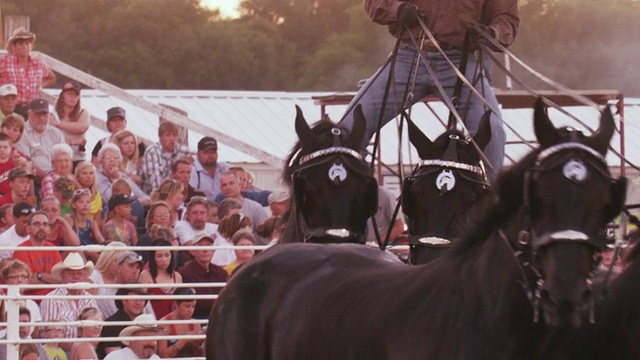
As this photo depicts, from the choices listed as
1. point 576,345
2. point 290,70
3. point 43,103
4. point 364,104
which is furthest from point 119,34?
point 576,345

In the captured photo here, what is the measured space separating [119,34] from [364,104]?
39439 mm

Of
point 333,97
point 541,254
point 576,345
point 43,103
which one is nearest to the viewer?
point 541,254

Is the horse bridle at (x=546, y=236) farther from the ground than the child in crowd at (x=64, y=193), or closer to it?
farther from the ground

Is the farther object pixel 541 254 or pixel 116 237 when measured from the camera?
pixel 116 237

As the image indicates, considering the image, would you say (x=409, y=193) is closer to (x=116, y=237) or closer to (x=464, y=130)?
(x=464, y=130)

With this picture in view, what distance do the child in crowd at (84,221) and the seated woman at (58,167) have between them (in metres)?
0.40

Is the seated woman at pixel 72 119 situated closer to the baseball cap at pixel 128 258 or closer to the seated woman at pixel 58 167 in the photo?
the seated woman at pixel 58 167

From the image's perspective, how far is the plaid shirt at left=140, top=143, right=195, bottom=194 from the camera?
13.0 m

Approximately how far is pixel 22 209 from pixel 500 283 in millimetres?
6464

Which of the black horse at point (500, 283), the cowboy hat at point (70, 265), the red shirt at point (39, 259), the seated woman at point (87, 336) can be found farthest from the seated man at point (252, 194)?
the black horse at point (500, 283)

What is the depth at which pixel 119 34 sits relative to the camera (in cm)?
4684

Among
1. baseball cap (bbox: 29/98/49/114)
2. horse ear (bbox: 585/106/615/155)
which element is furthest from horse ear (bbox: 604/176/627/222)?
baseball cap (bbox: 29/98/49/114)

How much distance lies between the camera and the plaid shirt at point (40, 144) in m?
12.1

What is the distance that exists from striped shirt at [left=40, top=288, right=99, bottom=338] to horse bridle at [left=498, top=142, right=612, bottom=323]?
6118 mm
